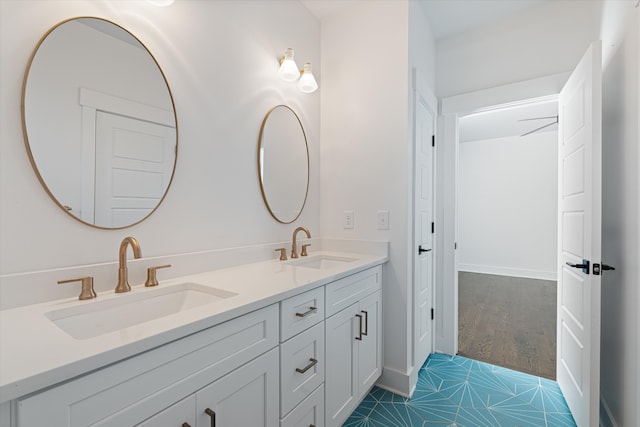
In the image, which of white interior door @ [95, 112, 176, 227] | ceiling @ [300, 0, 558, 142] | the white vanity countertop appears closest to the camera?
the white vanity countertop

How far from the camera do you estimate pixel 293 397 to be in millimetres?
1191

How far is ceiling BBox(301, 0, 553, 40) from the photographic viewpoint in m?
2.19

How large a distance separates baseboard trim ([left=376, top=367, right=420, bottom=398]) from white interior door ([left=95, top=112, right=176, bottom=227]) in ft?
5.83

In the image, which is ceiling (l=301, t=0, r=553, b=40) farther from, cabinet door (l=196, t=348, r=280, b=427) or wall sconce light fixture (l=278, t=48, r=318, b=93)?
cabinet door (l=196, t=348, r=280, b=427)

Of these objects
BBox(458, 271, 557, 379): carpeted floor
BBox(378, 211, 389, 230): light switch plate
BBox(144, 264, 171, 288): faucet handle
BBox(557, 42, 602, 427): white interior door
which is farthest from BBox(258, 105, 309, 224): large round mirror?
BBox(458, 271, 557, 379): carpeted floor

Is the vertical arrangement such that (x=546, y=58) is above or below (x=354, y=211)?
above

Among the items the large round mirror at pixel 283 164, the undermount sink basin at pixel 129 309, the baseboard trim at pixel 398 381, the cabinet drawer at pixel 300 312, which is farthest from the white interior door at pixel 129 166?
the baseboard trim at pixel 398 381

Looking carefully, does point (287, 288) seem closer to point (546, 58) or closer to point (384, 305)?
point (384, 305)

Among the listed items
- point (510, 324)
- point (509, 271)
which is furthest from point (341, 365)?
point (509, 271)

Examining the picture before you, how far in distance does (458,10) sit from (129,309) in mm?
2900

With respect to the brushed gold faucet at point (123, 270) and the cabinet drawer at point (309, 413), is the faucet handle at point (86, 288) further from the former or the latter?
the cabinet drawer at point (309, 413)


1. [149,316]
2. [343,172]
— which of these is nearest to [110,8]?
[149,316]

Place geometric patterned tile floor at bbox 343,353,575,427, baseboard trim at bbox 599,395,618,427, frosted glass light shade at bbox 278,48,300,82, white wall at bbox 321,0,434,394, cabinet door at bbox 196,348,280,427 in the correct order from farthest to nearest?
white wall at bbox 321,0,434,394 < frosted glass light shade at bbox 278,48,300,82 < geometric patterned tile floor at bbox 343,353,575,427 < baseboard trim at bbox 599,395,618,427 < cabinet door at bbox 196,348,280,427

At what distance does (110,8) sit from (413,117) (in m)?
1.71
